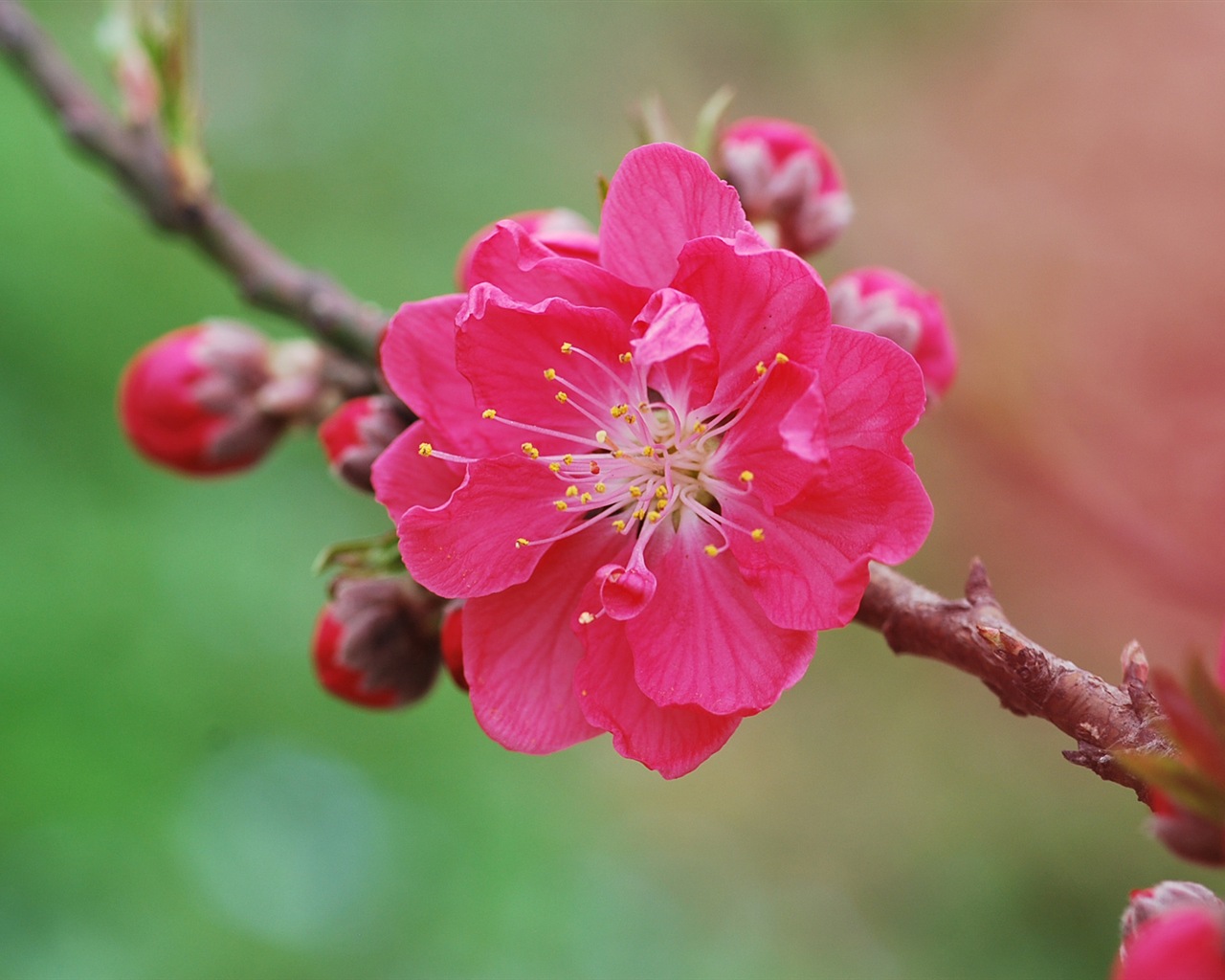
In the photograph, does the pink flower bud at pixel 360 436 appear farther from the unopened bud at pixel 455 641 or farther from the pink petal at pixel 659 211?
the pink petal at pixel 659 211

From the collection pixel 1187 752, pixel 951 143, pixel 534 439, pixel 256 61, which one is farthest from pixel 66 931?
pixel 951 143

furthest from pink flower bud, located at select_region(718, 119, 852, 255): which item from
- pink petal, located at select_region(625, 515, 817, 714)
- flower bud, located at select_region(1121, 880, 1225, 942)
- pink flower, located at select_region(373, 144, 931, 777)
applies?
flower bud, located at select_region(1121, 880, 1225, 942)

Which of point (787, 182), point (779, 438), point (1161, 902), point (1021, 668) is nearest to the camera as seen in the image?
point (1161, 902)

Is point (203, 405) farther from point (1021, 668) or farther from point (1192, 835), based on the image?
point (1192, 835)

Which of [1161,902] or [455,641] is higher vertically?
[1161,902]

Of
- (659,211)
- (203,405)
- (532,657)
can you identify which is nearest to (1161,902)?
(532,657)

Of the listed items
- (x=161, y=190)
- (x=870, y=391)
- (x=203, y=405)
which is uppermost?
(x=870, y=391)

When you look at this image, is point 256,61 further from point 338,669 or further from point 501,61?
point 338,669

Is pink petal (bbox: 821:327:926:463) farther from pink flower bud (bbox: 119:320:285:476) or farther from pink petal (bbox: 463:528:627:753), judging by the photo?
pink flower bud (bbox: 119:320:285:476)
